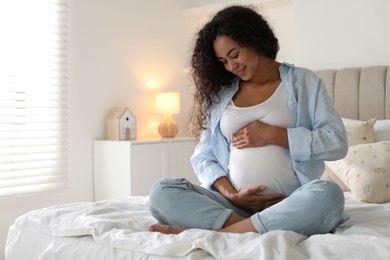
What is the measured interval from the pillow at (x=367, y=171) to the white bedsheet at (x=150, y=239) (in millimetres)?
327

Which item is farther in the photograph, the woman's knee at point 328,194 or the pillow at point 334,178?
the pillow at point 334,178

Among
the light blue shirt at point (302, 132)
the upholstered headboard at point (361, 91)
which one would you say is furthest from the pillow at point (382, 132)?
the light blue shirt at point (302, 132)

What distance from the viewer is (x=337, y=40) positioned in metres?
3.76

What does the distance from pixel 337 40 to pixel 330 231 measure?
7.15ft

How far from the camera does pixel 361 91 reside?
11.4 ft

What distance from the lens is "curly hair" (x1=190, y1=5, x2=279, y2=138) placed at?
2.14m

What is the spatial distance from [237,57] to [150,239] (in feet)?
2.55

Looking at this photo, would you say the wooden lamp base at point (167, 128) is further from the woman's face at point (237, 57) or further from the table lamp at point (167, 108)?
the woman's face at point (237, 57)

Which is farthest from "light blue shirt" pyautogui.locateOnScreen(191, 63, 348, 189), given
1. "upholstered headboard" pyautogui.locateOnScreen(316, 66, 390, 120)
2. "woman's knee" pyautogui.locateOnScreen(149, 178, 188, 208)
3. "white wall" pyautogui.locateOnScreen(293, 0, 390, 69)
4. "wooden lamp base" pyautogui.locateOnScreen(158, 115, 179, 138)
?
"wooden lamp base" pyautogui.locateOnScreen(158, 115, 179, 138)

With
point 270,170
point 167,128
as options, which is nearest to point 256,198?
point 270,170

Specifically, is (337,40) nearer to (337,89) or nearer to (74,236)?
(337,89)

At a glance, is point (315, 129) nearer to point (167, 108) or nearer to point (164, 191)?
point (164, 191)

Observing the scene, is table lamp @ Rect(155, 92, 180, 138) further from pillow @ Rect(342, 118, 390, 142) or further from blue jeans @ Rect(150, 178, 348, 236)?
blue jeans @ Rect(150, 178, 348, 236)

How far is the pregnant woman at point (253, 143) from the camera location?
1.81 meters
